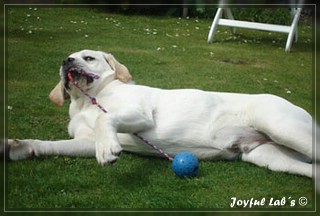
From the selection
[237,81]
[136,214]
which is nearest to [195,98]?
[136,214]

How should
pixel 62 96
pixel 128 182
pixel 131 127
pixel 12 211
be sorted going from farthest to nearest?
pixel 62 96 → pixel 131 127 → pixel 128 182 → pixel 12 211

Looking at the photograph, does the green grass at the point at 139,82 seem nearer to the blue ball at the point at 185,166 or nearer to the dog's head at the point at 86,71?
the blue ball at the point at 185,166

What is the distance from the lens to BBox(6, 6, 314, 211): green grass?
10.5ft

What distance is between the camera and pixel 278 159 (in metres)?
3.81

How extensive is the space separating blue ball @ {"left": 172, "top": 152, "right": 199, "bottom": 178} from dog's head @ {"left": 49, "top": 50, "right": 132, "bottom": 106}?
3.81 ft

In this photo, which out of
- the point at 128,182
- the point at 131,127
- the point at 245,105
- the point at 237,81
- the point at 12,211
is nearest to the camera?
the point at 12,211

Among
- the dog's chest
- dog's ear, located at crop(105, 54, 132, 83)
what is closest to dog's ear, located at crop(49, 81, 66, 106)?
the dog's chest

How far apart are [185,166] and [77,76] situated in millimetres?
1385

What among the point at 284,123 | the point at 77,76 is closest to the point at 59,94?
the point at 77,76

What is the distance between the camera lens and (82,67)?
13.7ft

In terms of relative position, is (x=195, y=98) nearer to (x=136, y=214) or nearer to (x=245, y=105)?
(x=245, y=105)

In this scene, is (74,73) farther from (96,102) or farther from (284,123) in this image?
(284,123)

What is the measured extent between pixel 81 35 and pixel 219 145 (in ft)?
17.5

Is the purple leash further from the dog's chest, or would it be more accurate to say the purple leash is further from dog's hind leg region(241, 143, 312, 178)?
dog's hind leg region(241, 143, 312, 178)
